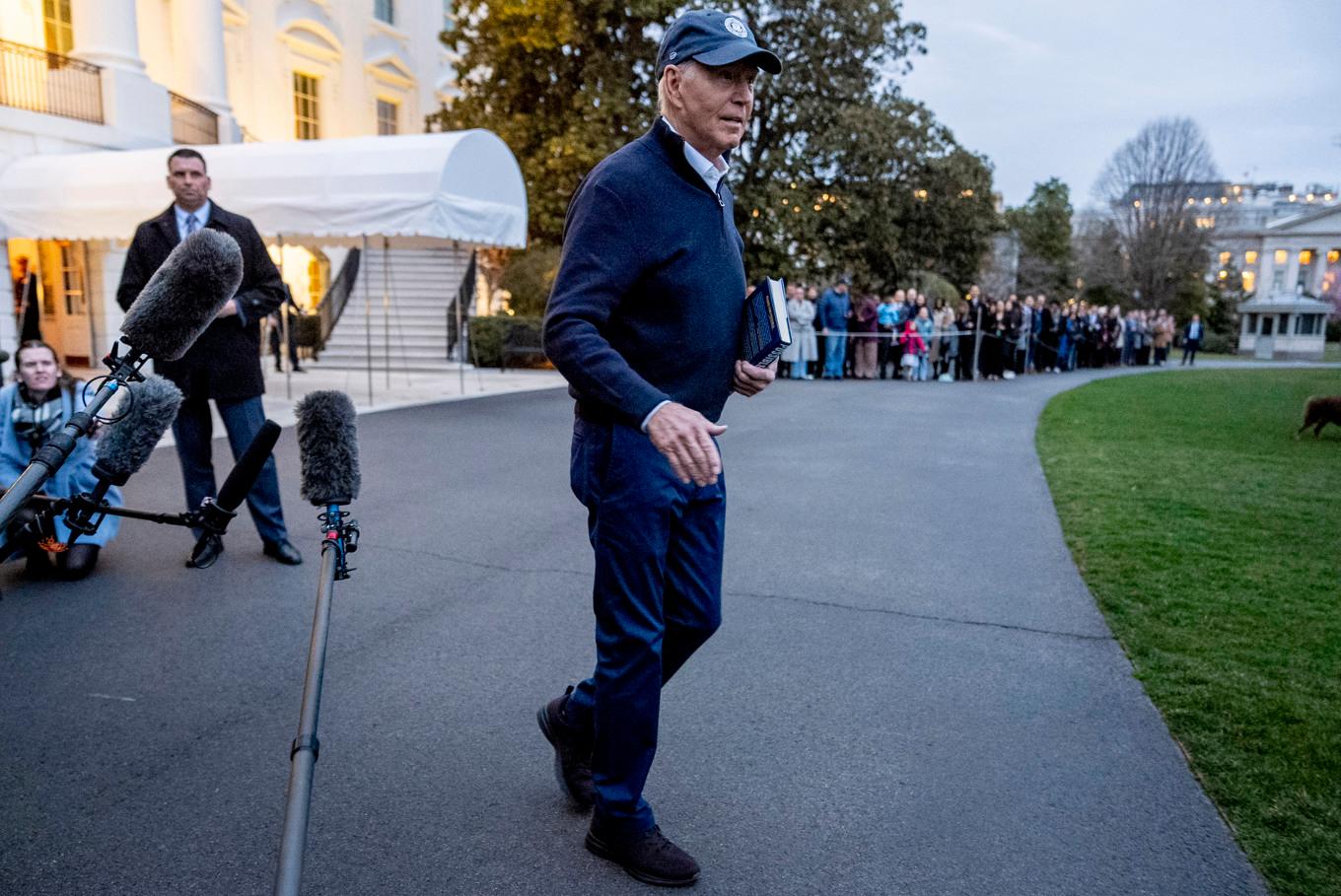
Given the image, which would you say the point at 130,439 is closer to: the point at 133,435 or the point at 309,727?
the point at 133,435

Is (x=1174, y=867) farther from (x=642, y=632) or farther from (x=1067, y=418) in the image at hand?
(x=1067, y=418)

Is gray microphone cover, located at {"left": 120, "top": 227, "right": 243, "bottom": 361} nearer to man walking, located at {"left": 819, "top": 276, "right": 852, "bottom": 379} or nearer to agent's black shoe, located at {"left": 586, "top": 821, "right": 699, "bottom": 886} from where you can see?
agent's black shoe, located at {"left": 586, "top": 821, "right": 699, "bottom": 886}

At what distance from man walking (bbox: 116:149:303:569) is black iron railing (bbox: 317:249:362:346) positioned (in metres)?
16.2

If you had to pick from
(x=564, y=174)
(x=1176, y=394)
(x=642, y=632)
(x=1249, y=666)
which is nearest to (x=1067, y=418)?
(x=1176, y=394)

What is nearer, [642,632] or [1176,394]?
[642,632]

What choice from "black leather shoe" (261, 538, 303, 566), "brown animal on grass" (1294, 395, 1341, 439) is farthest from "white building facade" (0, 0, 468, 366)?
"brown animal on grass" (1294, 395, 1341, 439)

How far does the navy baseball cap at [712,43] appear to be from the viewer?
7.56 feet

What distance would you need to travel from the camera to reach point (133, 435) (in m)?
2.28

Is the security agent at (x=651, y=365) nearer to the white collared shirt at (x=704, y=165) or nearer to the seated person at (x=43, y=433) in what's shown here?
the white collared shirt at (x=704, y=165)

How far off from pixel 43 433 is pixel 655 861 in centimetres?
460

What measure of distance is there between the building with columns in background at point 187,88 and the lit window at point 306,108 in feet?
0.12

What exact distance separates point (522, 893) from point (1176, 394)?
19.9m

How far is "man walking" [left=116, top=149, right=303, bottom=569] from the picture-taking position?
5246mm

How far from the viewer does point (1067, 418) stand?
14000mm
